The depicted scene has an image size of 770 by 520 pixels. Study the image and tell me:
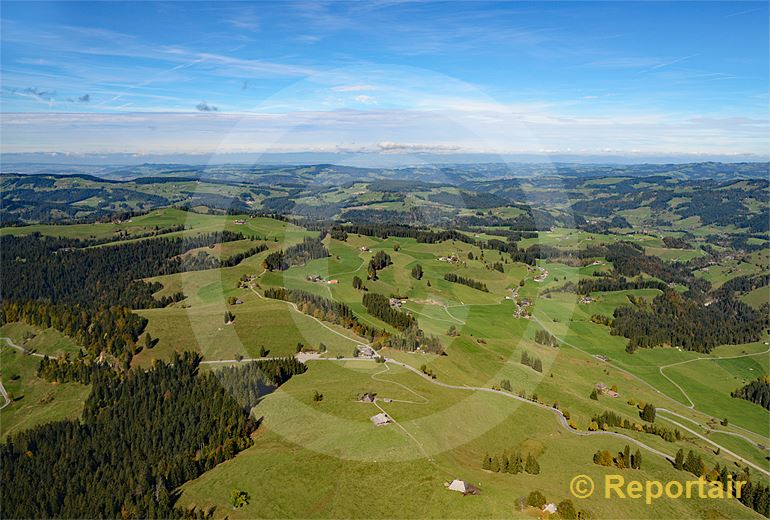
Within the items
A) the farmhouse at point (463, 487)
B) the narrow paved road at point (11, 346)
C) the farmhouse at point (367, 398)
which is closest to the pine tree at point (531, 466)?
the farmhouse at point (463, 487)

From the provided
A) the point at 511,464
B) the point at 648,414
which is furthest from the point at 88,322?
the point at 648,414

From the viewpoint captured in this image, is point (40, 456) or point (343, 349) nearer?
point (40, 456)

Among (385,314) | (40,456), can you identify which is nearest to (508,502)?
(40,456)

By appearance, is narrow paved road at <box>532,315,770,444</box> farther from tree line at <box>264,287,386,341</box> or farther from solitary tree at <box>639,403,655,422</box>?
tree line at <box>264,287,386,341</box>

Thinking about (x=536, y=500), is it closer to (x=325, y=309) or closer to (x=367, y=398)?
(x=367, y=398)

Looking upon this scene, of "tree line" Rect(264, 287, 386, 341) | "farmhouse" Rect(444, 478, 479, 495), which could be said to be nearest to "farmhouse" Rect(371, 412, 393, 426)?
"farmhouse" Rect(444, 478, 479, 495)

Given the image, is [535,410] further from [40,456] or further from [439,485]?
[40,456]

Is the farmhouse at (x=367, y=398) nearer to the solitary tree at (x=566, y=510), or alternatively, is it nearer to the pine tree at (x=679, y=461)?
the solitary tree at (x=566, y=510)

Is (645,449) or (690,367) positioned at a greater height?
(645,449)
